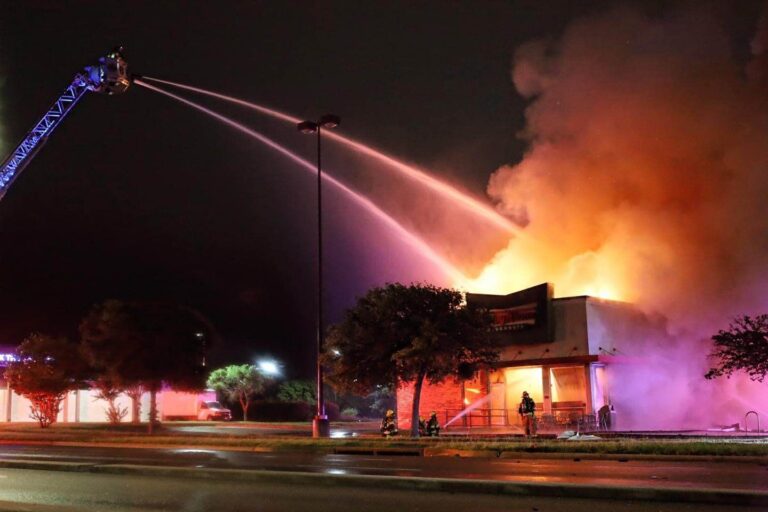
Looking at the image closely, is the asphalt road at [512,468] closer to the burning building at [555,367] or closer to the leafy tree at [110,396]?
the burning building at [555,367]

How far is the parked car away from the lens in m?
48.8

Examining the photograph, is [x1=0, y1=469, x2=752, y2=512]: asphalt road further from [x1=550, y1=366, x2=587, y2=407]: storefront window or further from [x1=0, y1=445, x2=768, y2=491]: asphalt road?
[x1=550, y1=366, x2=587, y2=407]: storefront window

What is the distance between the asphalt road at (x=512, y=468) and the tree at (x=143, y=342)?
33.6 ft

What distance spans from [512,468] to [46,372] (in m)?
32.4

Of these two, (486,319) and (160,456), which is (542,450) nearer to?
(486,319)

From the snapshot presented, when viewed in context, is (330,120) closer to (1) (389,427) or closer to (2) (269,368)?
(1) (389,427)

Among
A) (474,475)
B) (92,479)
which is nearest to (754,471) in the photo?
(474,475)

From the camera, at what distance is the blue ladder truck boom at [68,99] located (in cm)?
3706

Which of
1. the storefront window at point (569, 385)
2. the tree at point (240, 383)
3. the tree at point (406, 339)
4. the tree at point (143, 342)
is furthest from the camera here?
the tree at point (240, 383)

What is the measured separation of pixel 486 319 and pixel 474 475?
38.5 feet

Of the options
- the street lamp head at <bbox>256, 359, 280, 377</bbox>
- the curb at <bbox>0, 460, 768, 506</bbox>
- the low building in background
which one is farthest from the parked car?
the curb at <bbox>0, 460, 768, 506</bbox>

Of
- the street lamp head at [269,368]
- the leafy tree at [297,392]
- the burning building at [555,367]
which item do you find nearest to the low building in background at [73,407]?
the street lamp head at [269,368]

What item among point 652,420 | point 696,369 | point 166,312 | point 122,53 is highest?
point 122,53

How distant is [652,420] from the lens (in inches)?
1155
